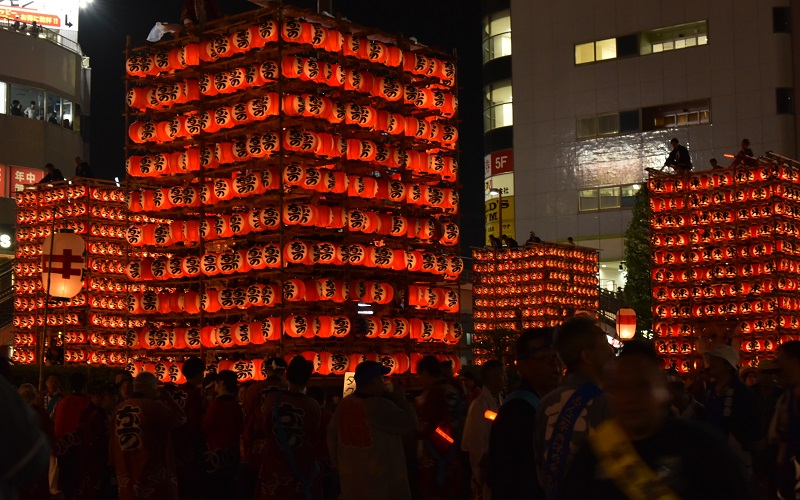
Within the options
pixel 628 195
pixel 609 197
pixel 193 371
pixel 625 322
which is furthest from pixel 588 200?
pixel 193 371

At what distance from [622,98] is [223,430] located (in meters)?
46.6

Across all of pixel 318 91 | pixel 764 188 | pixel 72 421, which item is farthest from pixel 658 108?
pixel 72 421

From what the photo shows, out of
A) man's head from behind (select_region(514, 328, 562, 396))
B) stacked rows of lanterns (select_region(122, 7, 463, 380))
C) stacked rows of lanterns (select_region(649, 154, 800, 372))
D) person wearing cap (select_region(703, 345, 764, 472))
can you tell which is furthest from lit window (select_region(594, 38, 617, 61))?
man's head from behind (select_region(514, 328, 562, 396))

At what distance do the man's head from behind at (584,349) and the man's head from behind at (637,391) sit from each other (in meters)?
1.52

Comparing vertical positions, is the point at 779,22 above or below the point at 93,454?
above

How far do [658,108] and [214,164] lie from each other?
39.4m

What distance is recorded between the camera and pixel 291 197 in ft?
56.9

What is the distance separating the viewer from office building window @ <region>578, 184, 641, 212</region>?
53.9 meters

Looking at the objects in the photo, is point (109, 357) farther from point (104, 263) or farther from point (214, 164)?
point (214, 164)

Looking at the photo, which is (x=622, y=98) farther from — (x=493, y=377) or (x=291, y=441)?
(x=291, y=441)

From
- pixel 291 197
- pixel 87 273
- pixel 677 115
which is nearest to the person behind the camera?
pixel 291 197

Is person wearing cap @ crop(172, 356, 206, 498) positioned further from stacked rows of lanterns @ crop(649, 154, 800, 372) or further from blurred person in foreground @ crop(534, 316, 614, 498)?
stacked rows of lanterns @ crop(649, 154, 800, 372)

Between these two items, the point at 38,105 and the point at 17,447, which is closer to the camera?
the point at 17,447

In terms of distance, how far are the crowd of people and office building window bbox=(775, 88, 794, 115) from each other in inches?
1497
